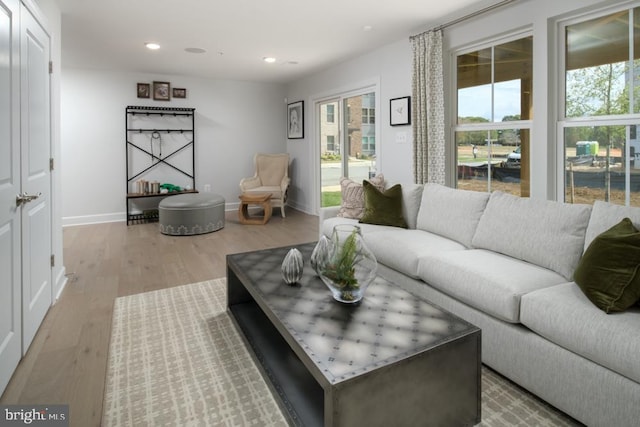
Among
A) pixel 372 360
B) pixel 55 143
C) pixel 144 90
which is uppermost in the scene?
pixel 144 90

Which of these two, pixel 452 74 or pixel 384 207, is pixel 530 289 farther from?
pixel 452 74

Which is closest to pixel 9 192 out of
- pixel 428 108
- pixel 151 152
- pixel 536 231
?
pixel 536 231

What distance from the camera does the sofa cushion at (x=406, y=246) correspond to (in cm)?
258

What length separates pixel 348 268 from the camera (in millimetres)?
1734

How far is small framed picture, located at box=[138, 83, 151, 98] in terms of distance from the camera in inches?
244

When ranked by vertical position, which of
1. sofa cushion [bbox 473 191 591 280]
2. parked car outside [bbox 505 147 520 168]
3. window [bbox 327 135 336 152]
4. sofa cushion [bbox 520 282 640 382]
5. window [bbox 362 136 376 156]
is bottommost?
sofa cushion [bbox 520 282 640 382]

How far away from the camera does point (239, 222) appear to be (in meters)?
5.92

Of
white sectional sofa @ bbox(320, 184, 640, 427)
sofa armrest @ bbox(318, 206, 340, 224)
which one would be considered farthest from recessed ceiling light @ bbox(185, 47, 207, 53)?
white sectional sofa @ bbox(320, 184, 640, 427)

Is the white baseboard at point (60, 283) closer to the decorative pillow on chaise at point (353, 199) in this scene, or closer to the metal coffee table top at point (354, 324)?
the metal coffee table top at point (354, 324)

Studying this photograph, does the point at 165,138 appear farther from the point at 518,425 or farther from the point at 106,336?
the point at 518,425

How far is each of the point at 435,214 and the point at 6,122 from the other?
9.12ft

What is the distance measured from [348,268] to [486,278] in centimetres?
79

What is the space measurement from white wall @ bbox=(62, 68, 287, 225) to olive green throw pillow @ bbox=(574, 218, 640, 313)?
6116 mm

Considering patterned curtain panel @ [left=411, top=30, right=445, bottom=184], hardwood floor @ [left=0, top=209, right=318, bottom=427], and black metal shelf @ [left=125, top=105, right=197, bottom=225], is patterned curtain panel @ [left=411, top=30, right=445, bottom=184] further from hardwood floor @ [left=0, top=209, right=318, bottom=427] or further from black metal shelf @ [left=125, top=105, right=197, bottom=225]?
black metal shelf @ [left=125, top=105, right=197, bottom=225]
